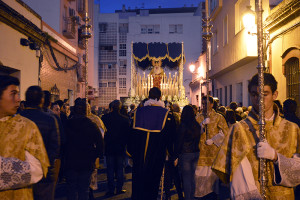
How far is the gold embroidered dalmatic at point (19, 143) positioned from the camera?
2.42m

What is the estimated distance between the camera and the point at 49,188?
12.8 ft

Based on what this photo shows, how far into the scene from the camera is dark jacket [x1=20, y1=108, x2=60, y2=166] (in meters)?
3.90

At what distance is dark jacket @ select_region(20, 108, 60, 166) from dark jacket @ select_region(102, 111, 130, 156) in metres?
2.99

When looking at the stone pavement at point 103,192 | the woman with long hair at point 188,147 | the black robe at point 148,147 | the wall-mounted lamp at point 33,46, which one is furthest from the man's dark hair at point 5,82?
the wall-mounted lamp at point 33,46

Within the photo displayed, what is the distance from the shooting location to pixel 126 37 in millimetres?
41688

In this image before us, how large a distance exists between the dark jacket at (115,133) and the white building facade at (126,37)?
3409 centimetres

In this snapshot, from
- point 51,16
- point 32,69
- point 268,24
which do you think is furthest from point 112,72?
point 268,24

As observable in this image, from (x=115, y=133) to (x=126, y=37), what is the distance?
35.8 metres

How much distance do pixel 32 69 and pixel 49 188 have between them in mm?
10621

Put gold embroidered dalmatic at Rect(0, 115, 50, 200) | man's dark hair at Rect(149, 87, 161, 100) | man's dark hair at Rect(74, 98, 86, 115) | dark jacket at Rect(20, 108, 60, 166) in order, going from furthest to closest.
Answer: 1. man's dark hair at Rect(149, 87, 161, 100)
2. man's dark hair at Rect(74, 98, 86, 115)
3. dark jacket at Rect(20, 108, 60, 166)
4. gold embroidered dalmatic at Rect(0, 115, 50, 200)

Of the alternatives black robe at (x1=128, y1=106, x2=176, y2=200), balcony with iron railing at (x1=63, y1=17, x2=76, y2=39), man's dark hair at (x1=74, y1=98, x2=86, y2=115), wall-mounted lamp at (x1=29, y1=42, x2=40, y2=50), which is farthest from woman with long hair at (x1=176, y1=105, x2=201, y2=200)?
balcony with iron railing at (x1=63, y1=17, x2=76, y2=39)

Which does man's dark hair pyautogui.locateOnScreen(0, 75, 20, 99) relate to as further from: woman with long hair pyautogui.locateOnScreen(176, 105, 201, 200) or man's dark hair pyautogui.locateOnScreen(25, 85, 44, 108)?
woman with long hair pyautogui.locateOnScreen(176, 105, 201, 200)

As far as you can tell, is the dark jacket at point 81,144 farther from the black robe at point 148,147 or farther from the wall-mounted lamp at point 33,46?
the wall-mounted lamp at point 33,46

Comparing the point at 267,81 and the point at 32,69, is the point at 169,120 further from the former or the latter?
the point at 32,69
